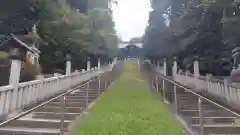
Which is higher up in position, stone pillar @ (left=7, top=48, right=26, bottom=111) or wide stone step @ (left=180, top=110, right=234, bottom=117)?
stone pillar @ (left=7, top=48, right=26, bottom=111)

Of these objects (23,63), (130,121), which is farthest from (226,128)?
(23,63)

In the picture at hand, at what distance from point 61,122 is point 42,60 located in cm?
1086

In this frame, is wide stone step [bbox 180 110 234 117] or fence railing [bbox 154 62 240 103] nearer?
wide stone step [bbox 180 110 234 117]

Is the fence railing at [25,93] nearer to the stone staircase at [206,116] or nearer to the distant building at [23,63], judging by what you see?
the distant building at [23,63]

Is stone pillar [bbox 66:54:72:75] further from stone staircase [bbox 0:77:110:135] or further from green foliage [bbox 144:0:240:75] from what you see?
stone staircase [bbox 0:77:110:135]

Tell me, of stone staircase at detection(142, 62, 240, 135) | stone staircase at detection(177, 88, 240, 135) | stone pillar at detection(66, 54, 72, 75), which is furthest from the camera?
stone pillar at detection(66, 54, 72, 75)

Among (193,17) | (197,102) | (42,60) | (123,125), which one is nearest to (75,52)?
→ (42,60)

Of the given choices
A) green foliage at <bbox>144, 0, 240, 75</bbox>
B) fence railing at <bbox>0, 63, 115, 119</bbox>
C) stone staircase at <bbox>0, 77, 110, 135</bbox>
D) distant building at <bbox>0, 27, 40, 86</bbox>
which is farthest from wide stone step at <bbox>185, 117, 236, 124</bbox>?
distant building at <bbox>0, 27, 40, 86</bbox>

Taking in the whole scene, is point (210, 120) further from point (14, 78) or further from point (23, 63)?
point (23, 63)

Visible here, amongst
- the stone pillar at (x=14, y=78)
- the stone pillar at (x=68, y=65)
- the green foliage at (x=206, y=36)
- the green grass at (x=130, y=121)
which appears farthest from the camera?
the stone pillar at (x=68, y=65)

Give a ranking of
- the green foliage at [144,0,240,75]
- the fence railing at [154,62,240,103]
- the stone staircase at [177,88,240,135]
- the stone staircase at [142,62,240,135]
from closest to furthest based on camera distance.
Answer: the stone staircase at [142,62,240,135]
the stone staircase at [177,88,240,135]
the fence railing at [154,62,240,103]
the green foliage at [144,0,240,75]

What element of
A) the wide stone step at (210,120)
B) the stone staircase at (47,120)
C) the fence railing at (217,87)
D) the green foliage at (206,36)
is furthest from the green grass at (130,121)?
the green foliage at (206,36)

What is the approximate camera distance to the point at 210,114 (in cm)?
541

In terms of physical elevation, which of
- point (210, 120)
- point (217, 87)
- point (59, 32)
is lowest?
point (210, 120)
